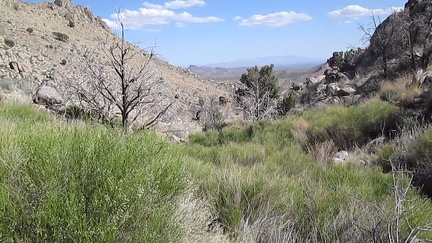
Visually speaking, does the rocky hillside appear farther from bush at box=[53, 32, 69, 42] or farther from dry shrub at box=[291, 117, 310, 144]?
dry shrub at box=[291, 117, 310, 144]

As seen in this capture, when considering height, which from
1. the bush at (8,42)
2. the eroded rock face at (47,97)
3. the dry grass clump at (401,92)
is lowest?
the dry grass clump at (401,92)

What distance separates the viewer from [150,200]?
2793 mm

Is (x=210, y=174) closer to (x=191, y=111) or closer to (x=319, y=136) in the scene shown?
(x=319, y=136)

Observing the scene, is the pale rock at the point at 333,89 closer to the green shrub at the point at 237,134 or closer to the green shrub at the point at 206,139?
the green shrub at the point at 237,134

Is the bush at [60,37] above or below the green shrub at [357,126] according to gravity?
above

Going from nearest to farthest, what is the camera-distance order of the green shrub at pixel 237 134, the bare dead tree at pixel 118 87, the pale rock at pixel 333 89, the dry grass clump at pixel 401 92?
the bare dead tree at pixel 118 87, the dry grass clump at pixel 401 92, the green shrub at pixel 237 134, the pale rock at pixel 333 89

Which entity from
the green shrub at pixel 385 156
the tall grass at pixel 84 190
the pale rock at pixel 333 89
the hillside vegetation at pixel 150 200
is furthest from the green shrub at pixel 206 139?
the pale rock at pixel 333 89

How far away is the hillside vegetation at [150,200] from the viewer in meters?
2.44

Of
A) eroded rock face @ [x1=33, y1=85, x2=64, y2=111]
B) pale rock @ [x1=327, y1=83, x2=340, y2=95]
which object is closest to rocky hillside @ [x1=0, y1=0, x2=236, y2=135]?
eroded rock face @ [x1=33, y1=85, x2=64, y2=111]

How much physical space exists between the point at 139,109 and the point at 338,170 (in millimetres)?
5731

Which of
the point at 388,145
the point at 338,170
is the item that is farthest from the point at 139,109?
the point at 388,145

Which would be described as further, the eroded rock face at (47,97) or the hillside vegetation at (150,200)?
the eroded rock face at (47,97)

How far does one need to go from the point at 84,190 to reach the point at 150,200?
18.6 inches

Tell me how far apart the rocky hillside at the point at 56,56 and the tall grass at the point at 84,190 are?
7513mm
